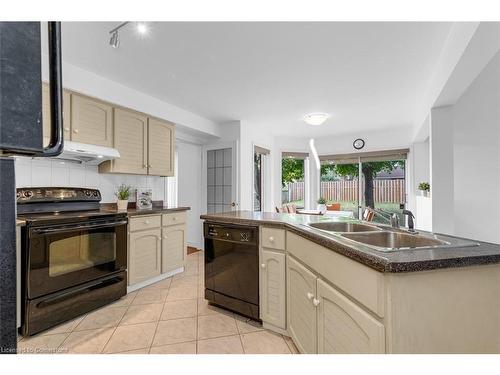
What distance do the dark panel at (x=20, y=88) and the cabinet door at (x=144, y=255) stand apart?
2.36m

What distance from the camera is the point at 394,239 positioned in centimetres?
141

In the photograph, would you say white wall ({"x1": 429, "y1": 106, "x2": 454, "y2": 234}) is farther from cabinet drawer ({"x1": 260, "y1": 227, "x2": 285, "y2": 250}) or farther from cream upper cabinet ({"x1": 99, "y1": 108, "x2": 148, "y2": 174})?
cream upper cabinet ({"x1": 99, "y1": 108, "x2": 148, "y2": 174})

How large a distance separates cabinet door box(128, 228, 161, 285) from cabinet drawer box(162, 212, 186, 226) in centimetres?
15

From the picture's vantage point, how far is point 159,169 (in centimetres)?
318

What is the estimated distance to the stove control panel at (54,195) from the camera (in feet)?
6.56

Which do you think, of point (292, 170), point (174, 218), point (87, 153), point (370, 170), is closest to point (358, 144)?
point (370, 170)

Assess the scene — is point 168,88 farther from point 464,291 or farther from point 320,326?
point 464,291

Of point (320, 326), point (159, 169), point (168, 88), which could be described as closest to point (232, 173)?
point (159, 169)

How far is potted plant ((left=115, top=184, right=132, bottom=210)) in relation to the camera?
2.74m

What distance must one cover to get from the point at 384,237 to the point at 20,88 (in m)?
1.65

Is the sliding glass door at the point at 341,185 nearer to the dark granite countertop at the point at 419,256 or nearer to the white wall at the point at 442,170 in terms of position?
the white wall at the point at 442,170

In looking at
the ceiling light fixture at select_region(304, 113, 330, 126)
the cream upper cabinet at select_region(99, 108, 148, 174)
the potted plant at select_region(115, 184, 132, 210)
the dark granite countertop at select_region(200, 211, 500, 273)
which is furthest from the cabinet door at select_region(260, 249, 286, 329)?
the ceiling light fixture at select_region(304, 113, 330, 126)

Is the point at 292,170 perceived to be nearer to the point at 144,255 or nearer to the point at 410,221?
the point at 144,255
